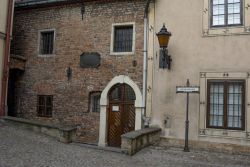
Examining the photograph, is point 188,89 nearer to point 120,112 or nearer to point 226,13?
point 226,13

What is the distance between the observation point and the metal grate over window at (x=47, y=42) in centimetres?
1471

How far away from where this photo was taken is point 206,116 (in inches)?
445

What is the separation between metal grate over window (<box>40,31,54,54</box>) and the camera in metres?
14.7

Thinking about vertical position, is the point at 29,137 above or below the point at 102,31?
below

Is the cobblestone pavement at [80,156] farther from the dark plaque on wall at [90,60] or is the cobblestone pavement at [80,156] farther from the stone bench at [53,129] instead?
the dark plaque on wall at [90,60]

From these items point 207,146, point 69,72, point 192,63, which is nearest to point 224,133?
point 207,146

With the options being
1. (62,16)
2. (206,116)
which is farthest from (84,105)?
(206,116)

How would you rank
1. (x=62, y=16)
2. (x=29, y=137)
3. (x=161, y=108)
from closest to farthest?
1. (x=29, y=137)
2. (x=161, y=108)
3. (x=62, y=16)

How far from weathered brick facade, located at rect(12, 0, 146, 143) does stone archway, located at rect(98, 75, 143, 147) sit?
0.62 ft

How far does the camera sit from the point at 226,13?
11312 mm

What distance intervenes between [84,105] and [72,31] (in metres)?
3.18

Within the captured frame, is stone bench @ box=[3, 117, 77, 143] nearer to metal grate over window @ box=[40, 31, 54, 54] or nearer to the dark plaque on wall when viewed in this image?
the dark plaque on wall

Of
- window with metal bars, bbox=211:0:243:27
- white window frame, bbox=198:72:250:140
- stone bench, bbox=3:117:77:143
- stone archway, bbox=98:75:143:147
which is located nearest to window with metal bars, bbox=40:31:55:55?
stone archway, bbox=98:75:143:147

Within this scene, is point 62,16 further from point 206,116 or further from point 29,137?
point 206,116
